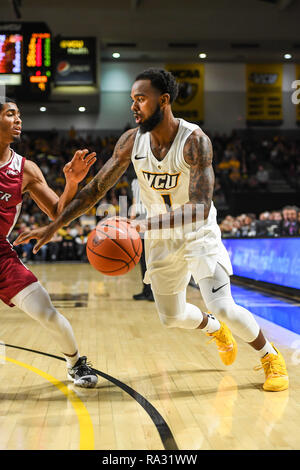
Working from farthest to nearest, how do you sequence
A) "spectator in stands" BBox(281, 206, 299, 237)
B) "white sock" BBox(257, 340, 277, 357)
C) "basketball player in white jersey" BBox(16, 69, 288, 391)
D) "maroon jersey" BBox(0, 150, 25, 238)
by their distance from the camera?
"spectator in stands" BBox(281, 206, 299, 237)
"white sock" BBox(257, 340, 277, 357)
"maroon jersey" BBox(0, 150, 25, 238)
"basketball player in white jersey" BBox(16, 69, 288, 391)

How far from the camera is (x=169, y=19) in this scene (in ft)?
63.8

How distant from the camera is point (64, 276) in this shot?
39.6ft

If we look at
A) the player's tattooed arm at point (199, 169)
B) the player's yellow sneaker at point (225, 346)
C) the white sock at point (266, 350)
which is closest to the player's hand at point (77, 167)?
the player's tattooed arm at point (199, 169)

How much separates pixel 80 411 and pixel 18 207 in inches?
56.3

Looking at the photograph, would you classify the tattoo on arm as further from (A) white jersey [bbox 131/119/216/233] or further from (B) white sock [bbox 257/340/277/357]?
(B) white sock [bbox 257/340/277/357]

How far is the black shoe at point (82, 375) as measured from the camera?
3.77 meters

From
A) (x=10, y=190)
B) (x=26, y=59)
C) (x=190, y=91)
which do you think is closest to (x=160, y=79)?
(x=10, y=190)

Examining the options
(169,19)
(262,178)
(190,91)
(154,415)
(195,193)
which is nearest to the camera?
(154,415)

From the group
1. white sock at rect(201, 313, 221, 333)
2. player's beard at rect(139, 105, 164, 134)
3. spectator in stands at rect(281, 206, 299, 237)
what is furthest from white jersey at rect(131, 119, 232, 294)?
spectator in stands at rect(281, 206, 299, 237)

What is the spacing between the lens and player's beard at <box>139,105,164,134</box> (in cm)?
342

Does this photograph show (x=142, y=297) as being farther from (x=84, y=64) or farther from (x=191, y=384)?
(x=84, y=64)

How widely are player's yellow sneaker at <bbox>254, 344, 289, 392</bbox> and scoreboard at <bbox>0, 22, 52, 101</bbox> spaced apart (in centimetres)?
947

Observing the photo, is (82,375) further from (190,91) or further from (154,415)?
(190,91)
